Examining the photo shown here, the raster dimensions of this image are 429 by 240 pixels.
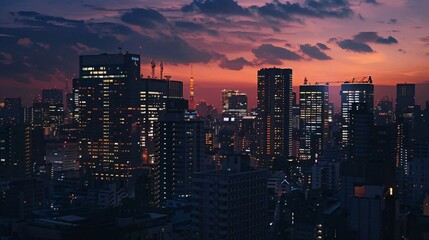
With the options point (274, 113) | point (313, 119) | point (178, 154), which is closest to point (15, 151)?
point (178, 154)

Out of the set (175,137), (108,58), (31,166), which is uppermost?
(108,58)

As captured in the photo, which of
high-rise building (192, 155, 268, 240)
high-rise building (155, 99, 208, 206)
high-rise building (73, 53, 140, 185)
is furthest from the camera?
high-rise building (73, 53, 140, 185)

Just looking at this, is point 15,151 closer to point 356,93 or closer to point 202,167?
point 202,167

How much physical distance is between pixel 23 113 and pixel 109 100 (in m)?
12.6

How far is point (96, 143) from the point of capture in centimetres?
5259

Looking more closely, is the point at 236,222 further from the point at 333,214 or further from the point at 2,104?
the point at 2,104

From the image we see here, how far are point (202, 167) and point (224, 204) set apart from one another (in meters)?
14.1

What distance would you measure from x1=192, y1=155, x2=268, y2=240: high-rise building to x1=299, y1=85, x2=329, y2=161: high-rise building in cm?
3590

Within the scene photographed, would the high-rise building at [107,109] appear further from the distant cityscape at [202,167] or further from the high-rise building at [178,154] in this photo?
the high-rise building at [178,154]

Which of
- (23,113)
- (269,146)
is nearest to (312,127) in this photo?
(269,146)

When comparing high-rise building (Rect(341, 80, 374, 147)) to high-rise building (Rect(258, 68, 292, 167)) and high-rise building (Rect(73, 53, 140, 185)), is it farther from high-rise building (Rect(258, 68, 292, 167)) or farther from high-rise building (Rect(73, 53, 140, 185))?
high-rise building (Rect(73, 53, 140, 185))

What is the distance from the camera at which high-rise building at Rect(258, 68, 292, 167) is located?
56419 mm

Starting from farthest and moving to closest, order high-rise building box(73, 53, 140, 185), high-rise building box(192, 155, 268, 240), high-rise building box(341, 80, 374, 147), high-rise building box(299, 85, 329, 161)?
1. high-rise building box(341, 80, 374, 147)
2. high-rise building box(299, 85, 329, 161)
3. high-rise building box(73, 53, 140, 185)
4. high-rise building box(192, 155, 268, 240)

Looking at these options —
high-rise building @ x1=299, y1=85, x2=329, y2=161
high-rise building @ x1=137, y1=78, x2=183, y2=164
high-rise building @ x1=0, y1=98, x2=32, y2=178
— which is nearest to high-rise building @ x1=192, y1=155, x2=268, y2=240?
high-rise building @ x1=0, y1=98, x2=32, y2=178
